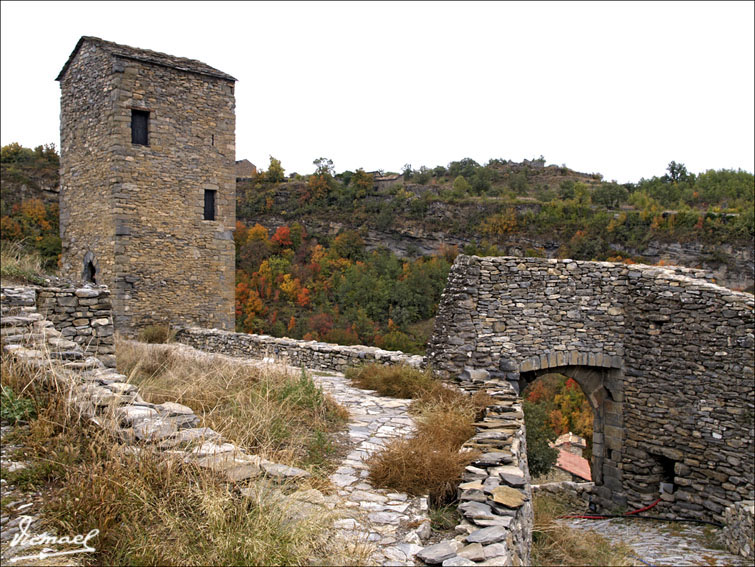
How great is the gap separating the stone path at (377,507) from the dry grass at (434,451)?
0.15 metres

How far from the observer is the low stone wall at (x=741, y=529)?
6812 mm

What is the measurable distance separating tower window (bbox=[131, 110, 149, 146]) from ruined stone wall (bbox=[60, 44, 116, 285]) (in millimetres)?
477

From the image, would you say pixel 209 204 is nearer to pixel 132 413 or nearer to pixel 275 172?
pixel 132 413

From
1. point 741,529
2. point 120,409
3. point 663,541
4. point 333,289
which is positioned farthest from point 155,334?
point 333,289

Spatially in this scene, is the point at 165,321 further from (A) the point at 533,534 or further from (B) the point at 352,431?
(A) the point at 533,534

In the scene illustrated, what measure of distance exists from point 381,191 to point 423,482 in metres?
38.5

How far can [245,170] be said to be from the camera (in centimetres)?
4850

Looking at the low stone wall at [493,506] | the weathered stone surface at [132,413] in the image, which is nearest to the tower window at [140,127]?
the weathered stone surface at [132,413]

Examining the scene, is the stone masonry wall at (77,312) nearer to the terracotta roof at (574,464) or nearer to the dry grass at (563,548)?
the dry grass at (563,548)

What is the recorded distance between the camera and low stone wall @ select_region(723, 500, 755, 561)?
268 inches

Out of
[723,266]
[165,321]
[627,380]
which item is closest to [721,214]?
[723,266]

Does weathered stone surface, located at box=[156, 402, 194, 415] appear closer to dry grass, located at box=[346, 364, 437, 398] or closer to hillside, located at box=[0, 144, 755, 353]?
dry grass, located at box=[346, 364, 437, 398]

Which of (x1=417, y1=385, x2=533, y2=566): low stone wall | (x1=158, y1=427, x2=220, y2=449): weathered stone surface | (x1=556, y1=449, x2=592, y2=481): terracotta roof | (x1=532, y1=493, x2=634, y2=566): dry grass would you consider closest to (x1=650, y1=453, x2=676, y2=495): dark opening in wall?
(x1=532, y1=493, x2=634, y2=566): dry grass

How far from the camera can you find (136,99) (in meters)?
12.0
